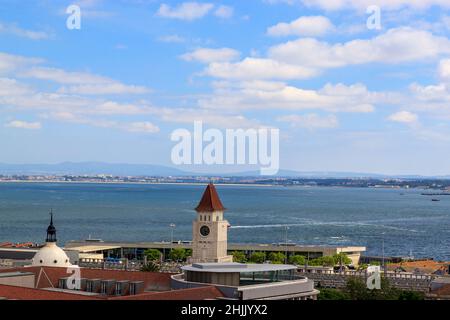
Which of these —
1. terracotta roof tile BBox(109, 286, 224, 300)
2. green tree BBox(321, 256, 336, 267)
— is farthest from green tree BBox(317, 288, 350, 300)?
green tree BBox(321, 256, 336, 267)

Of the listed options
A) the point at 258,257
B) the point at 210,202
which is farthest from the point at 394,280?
the point at 258,257

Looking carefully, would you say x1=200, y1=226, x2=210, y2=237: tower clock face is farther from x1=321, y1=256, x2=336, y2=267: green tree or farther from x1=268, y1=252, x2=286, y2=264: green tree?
x1=268, y1=252, x2=286, y2=264: green tree

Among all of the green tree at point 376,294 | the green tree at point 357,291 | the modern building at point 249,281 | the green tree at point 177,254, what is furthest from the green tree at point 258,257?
the modern building at point 249,281

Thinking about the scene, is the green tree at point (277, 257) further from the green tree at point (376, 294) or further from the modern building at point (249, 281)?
the modern building at point (249, 281)
